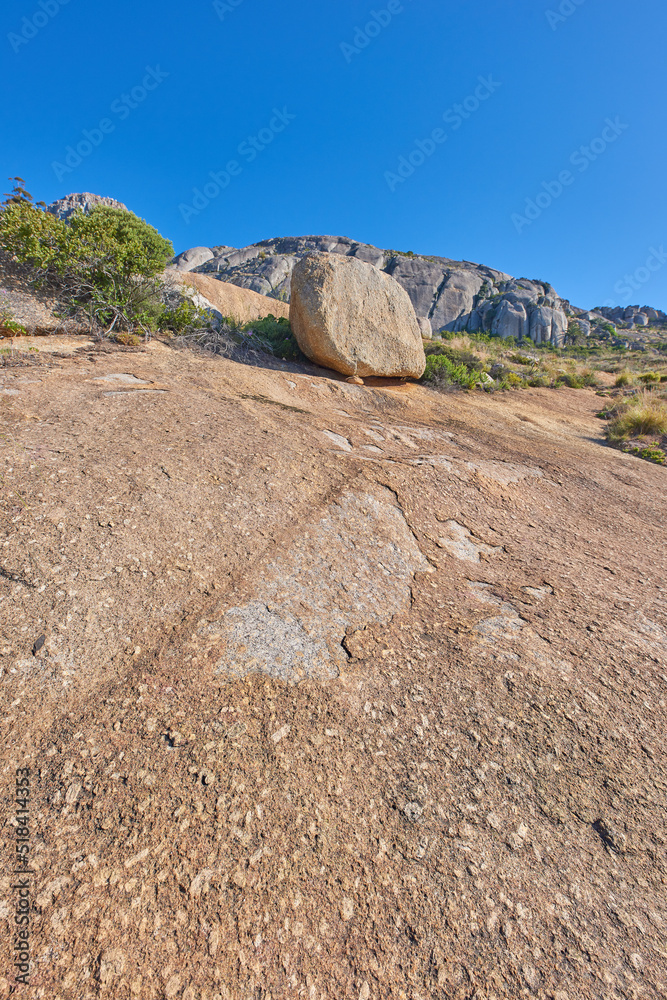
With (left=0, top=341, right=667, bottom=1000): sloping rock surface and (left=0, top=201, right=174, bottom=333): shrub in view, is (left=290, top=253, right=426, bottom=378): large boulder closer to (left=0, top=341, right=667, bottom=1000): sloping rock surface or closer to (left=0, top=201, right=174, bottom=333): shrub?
(left=0, top=201, right=174, bottom=333): shrub

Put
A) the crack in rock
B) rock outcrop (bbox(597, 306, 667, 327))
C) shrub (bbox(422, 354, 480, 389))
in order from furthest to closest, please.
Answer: rock outcrop (bbox(597, 306, 667, 327))
shrub (bbox(422, 354, 480, 389))
the crack in rock

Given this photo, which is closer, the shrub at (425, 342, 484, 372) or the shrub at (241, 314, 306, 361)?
the shrub at (241, 314, 306, 361)

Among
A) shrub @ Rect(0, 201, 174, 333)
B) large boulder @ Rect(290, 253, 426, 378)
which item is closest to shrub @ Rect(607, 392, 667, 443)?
large boulder @ Rect(290, 253, 426, 378)

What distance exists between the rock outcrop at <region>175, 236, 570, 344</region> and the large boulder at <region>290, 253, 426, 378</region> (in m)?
35.6

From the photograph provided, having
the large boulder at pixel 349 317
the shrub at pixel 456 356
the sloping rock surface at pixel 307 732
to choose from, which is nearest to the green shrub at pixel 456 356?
the shrub at pixel 456 356

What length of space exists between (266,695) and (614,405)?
12.7 meters

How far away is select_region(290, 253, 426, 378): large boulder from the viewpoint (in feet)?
24.1

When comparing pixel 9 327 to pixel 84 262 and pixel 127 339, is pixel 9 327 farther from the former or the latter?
pixel 84 262

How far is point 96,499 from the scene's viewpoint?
9.11 ft

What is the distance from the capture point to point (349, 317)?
296 inches

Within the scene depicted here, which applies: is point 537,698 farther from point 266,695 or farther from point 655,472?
point 655,472

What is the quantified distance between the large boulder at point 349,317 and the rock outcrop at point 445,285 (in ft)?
117

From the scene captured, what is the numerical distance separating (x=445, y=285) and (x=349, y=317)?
51.6 meters

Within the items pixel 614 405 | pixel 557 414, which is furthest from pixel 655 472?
pixel 614 405
